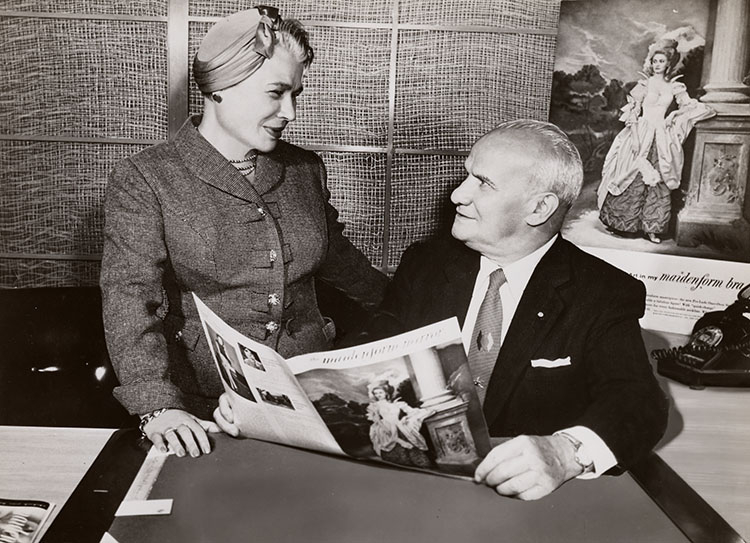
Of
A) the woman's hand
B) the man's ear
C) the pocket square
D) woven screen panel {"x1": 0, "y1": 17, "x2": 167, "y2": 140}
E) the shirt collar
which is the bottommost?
the woman's hand

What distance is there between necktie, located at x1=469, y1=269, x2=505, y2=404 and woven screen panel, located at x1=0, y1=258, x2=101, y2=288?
98cm

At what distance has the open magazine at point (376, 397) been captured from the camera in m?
1.02

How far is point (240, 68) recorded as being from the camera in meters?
1.56

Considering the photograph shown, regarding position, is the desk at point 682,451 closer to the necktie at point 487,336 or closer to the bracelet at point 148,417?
the bracelet at point 148,417

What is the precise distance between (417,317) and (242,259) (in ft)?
1.31

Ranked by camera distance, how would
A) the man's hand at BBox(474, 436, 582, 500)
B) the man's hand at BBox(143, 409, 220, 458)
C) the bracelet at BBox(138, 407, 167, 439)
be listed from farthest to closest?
the bracelet at BBox(138, 407, 167, 439) < the man's hand at BBox(143, 409, 220, 458) < the man's hand at BBox(474, 436, 582, 500)

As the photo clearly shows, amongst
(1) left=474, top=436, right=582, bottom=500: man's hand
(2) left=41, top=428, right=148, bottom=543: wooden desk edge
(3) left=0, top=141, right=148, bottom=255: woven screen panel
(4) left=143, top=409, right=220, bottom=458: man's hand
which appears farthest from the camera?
(3) left=0, top=141, right=148, bottom=255: woven screen panel

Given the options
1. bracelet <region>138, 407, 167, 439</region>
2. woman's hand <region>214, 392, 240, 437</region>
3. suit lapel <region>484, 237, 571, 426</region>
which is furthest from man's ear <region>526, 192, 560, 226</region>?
bracelet <region>138, 407, 167, 439</region>

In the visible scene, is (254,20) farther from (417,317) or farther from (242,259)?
(417,317)

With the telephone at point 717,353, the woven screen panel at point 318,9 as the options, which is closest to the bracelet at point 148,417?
the woven screen panel at point 318,9

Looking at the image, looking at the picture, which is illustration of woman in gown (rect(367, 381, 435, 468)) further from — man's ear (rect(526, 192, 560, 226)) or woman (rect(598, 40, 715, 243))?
woman (rect(598, 40, 715, 243))

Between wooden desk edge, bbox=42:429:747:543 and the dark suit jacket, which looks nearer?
wooden desk edge, bbox=42:429:747:543

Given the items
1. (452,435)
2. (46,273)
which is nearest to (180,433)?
(452,435)

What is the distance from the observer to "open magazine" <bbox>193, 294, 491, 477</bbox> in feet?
A: 3.35
